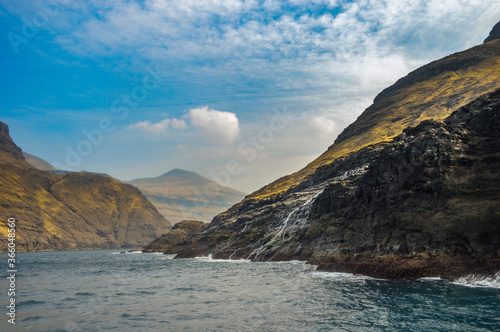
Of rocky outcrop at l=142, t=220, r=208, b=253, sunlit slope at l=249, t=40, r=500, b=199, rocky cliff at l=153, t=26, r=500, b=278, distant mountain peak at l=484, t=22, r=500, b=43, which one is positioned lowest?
rocky outcrop at l=142, t=220, r=208, b=253

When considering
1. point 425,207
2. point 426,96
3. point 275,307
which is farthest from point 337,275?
point 426,96

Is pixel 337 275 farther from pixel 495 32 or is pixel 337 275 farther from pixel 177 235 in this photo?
pixel 495 32

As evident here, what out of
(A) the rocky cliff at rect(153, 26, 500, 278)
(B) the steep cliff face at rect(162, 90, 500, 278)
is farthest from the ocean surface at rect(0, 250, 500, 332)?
(A) the rocky cliff at rect(153, 26, 500, 278)

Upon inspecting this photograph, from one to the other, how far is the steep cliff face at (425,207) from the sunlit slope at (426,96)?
2241 inches

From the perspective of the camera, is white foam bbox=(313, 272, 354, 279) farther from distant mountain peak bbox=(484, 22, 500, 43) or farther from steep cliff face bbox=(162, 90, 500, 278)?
distant mountain peak bbox=(484, 22, 500, 43)

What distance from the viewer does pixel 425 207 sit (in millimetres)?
42312

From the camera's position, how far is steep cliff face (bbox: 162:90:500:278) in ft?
119

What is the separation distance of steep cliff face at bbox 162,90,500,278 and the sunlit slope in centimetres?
5693

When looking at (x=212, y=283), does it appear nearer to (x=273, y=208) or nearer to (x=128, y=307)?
(x=128, y=307)

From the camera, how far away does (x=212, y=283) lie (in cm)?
4266

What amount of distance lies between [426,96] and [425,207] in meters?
118

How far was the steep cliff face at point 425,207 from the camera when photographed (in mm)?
36156

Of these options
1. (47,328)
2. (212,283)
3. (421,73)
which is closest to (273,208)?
(212,283)

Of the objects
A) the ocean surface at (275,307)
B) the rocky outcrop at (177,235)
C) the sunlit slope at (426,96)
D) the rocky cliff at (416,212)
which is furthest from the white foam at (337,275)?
the rocky outcrop at (177,235)
